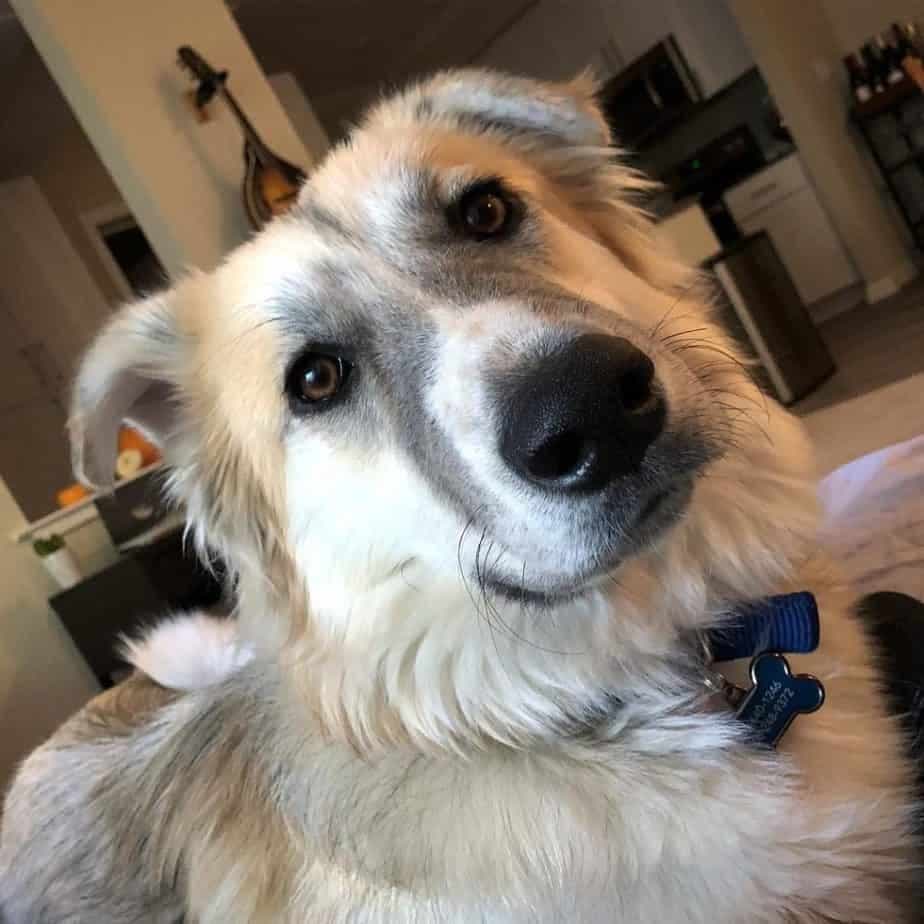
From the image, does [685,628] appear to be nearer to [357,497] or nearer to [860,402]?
[357,497]

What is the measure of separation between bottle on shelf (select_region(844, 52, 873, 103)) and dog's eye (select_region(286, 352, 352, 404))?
6495mm

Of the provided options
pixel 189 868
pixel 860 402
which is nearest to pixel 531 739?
pixel 189 868

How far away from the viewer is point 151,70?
3586 mm

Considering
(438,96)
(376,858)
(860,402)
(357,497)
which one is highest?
(438,96)

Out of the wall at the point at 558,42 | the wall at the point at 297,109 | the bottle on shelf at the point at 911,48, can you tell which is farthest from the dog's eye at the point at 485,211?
the wall at the point at 558,42

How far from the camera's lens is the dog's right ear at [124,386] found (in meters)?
1.22

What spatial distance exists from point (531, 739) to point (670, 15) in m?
7.55

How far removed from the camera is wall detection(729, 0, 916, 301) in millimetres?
6320

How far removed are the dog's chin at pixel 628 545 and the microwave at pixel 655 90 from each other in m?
6.91

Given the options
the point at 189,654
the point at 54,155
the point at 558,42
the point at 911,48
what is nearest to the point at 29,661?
the point at 189,654

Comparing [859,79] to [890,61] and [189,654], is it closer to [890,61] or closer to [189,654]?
[890,61]

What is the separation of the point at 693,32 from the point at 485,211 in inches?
277

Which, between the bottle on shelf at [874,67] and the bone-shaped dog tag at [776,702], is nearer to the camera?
the bone-shaped dog tag at [776,702]

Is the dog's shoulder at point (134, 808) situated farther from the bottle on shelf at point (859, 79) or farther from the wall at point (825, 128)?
the bottle on shelf at point (859, 79)
